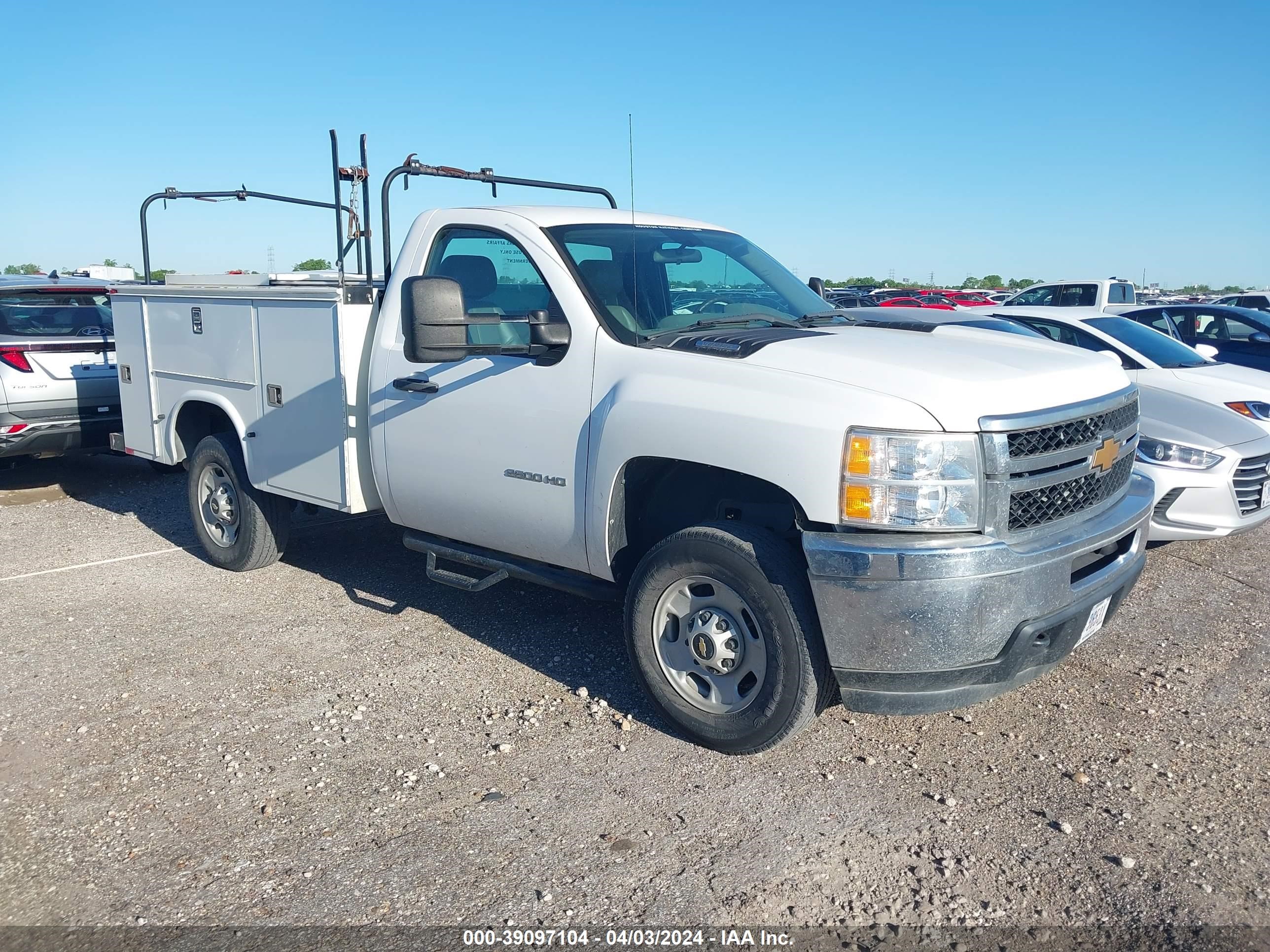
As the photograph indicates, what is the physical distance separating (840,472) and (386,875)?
6.44 ft

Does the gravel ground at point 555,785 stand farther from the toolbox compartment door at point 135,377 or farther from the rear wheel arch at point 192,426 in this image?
the toolbox compartment door at point 135,377

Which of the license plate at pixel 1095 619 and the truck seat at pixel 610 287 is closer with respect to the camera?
the license plate at pixel 1095 619

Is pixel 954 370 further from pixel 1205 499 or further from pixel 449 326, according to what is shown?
pixel 1205 499

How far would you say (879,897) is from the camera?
3.12m

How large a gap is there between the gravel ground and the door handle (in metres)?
1.32

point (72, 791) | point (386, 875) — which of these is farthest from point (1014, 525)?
point (72, 791)

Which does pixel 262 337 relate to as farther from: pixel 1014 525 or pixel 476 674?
pixel 1014 525

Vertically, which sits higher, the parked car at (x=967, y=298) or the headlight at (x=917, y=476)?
the parked car at (x=967, y=298)

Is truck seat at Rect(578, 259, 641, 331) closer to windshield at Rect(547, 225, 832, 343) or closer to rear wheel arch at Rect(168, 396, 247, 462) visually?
windshield at Rect(547, 225, 832, 343)

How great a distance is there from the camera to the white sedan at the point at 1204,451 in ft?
20.8

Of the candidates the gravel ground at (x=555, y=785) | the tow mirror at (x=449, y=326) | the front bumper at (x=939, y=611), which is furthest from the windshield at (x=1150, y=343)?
the tow mirror at (x=449, y=326)

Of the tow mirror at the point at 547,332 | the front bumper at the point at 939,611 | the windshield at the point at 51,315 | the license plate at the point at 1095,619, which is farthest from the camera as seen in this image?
the windshield at the point at 51,315

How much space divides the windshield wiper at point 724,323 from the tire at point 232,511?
2942 millimetres

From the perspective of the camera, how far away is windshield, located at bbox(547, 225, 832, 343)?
14.6 ft
